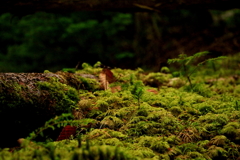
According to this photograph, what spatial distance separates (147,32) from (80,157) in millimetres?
8373

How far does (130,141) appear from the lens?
6.26 feet

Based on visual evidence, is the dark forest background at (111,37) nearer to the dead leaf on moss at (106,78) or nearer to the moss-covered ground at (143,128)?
the dead leaf on moss at (106,78)

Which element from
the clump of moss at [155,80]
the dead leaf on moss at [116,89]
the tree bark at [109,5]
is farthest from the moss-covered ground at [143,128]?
the tree bark at [109,5]

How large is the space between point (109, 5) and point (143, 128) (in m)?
3.54

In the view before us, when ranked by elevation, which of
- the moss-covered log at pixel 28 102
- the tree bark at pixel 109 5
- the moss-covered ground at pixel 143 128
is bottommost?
the moss-covered ground at pixel 143 128

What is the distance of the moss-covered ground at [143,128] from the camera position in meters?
1.48

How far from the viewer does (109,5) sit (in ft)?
16.0

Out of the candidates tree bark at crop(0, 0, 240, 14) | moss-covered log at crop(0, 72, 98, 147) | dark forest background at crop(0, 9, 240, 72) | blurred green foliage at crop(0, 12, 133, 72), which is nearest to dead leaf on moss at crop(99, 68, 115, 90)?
moss-covered log at crop(0, 72, 98, 147)

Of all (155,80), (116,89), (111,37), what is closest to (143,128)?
(116,89)

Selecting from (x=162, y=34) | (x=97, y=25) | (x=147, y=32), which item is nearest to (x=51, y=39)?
(x=97, y=25)

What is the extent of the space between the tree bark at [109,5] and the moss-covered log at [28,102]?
270cm

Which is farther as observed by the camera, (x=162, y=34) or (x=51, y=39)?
(x=162, y=34)

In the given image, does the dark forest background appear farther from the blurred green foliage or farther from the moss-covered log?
the moss-covered log

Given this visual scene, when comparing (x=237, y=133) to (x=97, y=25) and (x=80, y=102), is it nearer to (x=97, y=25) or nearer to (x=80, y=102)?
(x=80, y=102)
